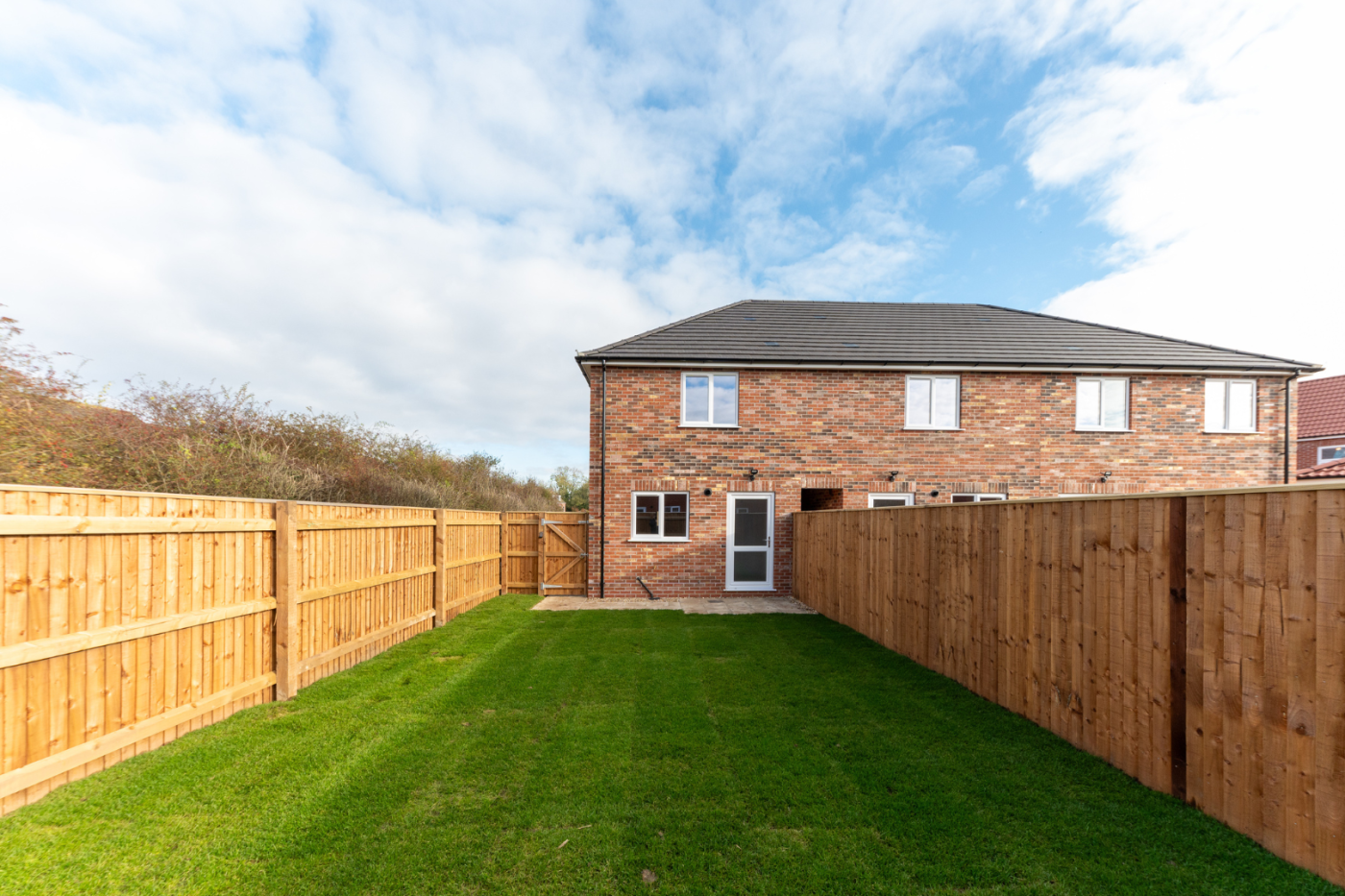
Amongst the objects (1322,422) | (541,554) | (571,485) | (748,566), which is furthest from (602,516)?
(1322,422)

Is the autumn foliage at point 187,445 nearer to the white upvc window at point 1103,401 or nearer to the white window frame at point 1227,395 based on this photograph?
the white upvc window at point 1103,401

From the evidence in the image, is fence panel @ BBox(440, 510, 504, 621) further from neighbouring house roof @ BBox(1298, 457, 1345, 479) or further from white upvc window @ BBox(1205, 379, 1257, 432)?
white upvc window @ BBox(1205, 379, 1257, 432)

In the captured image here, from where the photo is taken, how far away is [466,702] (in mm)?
5152

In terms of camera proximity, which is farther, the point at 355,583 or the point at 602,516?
the point at 602,516

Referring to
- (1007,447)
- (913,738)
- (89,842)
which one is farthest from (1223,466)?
(89,842)

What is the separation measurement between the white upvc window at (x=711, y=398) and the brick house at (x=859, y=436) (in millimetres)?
34

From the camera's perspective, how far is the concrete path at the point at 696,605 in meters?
10.3

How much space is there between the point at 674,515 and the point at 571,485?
26601 millimetres

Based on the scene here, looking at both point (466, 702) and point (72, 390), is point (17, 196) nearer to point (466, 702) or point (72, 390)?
point (72, 390)

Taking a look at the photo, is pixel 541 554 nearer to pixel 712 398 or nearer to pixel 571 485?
pixel 712 398

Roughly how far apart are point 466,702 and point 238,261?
9019mm

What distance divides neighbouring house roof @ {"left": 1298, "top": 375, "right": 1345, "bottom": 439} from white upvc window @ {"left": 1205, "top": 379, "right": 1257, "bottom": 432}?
645 inches

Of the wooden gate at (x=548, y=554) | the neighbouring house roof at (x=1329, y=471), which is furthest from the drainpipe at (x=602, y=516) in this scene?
the neighbouring house roof at (x=1329, y=471)

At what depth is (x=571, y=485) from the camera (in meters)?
37.9
